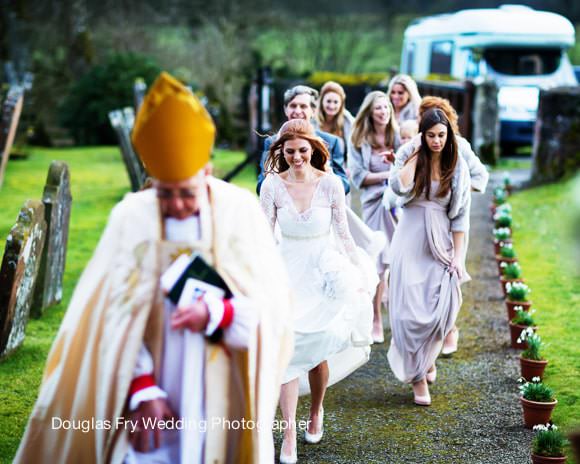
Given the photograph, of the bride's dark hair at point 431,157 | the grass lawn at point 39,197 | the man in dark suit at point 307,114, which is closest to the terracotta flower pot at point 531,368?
the bride's dark hair at point 431,157

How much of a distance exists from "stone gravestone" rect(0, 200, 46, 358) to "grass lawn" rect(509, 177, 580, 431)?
3.74 meters

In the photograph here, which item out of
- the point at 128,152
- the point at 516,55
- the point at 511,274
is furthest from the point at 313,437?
the point at 516,55

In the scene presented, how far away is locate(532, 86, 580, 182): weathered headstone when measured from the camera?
1930 centimetres

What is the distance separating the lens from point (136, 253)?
455 cm

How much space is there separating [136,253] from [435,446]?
3108mm

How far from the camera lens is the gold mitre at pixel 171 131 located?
14.6 ft

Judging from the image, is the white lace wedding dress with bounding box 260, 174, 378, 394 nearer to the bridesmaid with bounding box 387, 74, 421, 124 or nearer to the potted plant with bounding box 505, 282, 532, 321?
the potted plant with bounding box 505, 282, 532, 321

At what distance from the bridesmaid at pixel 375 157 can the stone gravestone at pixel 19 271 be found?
2.81 meters

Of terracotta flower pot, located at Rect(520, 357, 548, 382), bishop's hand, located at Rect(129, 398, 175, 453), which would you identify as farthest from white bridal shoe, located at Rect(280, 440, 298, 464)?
terracotta flower pot, located at Rect(520, 357, 548, 382)

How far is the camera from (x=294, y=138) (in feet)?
22.7

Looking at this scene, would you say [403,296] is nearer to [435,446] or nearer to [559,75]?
[435,446]

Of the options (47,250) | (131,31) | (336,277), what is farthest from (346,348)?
(131,31)

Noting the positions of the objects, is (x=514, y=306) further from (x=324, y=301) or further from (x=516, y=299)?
(x=324, y=301)

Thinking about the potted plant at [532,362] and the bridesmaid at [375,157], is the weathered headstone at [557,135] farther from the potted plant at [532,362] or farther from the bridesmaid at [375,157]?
the potted plant at [532,362]
